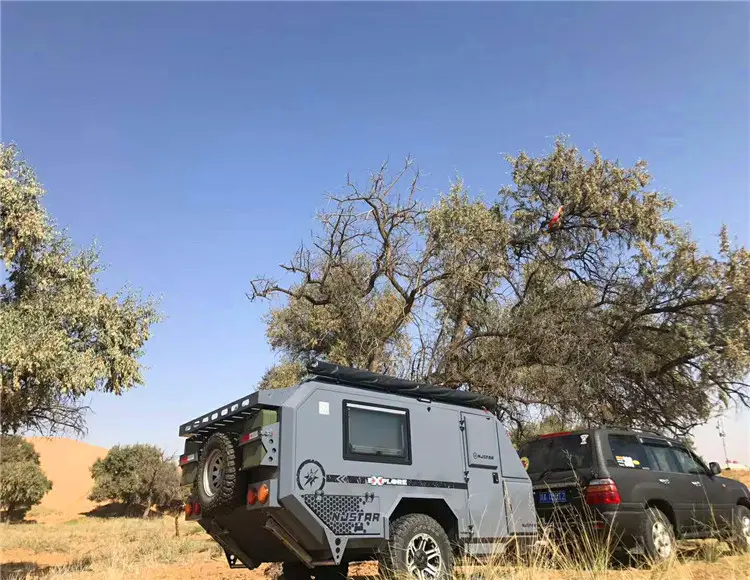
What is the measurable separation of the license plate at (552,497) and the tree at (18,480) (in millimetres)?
46087

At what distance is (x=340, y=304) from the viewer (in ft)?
50.2

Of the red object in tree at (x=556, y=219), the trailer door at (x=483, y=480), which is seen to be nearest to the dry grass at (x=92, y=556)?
the trailer door at (x=483, y=480)

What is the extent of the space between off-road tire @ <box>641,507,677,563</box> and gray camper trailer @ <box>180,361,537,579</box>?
171cm

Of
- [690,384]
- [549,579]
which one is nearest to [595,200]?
[690,384]

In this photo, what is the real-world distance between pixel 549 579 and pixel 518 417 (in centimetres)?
967

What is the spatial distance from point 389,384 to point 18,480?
160 ft

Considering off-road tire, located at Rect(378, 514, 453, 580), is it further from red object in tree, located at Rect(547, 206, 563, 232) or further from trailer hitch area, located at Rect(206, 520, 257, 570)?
red object in tree, located at Rect(547, 206, 563, 232)

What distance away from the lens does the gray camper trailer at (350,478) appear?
607 centimetres

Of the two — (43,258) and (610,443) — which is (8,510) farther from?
(610,443)

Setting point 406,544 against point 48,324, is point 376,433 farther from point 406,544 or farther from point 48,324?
point 48,324

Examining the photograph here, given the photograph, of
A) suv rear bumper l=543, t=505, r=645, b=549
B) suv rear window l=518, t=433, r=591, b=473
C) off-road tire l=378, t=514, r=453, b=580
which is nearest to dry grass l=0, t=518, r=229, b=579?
off-road tire l=378, t=514, r=453, b=580

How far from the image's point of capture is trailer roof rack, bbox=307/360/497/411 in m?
6.73

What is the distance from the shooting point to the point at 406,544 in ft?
21.3

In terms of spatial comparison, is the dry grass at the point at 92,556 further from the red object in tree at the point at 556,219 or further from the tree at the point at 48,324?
the red object in tree at the point at 556,219
